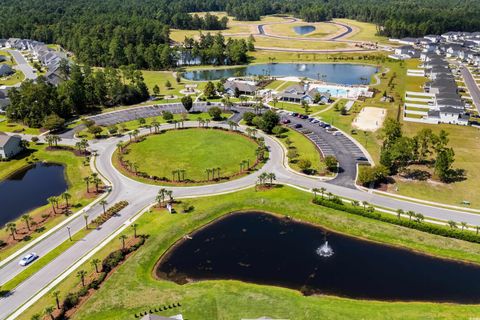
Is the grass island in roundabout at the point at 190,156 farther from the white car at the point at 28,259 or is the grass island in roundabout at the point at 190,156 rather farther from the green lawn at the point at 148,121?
the white car at the point at 28,259

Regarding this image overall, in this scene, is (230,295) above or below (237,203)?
below

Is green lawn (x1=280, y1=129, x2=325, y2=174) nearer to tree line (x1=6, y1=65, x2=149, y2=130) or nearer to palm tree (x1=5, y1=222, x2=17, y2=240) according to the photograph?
palm tree (x1=5, y1=222, x2=17, y2=240)

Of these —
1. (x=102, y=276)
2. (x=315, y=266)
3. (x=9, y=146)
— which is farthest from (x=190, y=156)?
(x=315, y=266)

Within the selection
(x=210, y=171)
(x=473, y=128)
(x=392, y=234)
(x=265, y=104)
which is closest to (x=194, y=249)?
(x=210, y=171)

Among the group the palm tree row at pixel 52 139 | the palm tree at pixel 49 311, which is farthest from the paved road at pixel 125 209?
the palm tree row at pixel 52 139

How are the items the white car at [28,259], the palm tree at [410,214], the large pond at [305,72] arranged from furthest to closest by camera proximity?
the large pond at [305,72], the palm tree at [410,214], the white car at [28,259]

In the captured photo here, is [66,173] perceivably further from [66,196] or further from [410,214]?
[410,214]

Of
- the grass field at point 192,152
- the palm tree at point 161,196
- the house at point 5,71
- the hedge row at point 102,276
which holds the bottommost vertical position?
the hedge row at point 102,276

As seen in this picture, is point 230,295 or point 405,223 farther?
point 405,223

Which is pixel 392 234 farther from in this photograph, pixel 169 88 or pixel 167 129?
pixel 169 88
